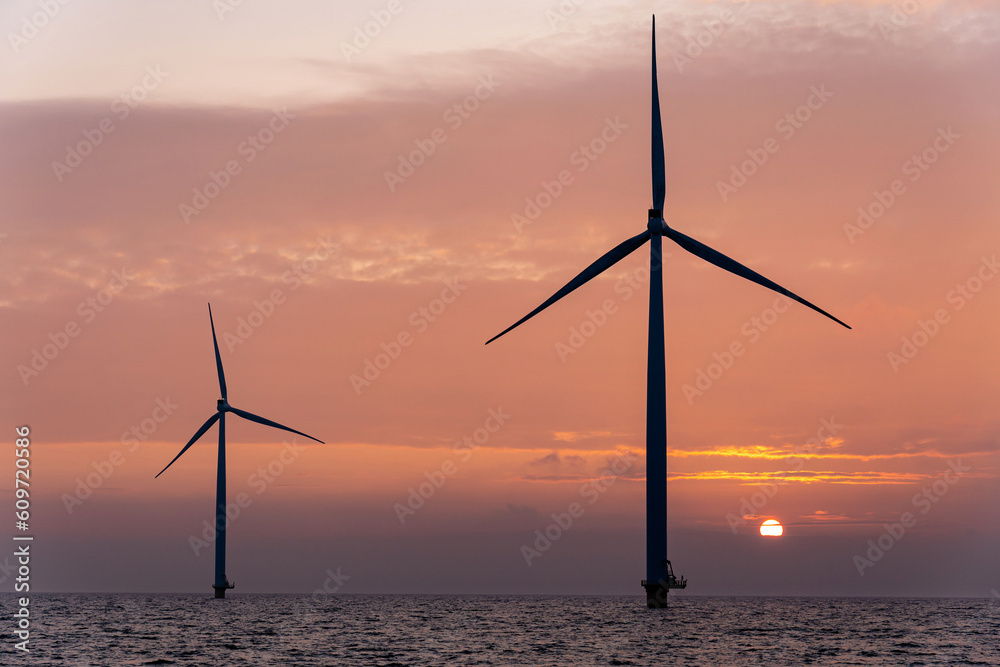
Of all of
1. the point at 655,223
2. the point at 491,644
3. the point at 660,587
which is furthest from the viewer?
the point at 491,644

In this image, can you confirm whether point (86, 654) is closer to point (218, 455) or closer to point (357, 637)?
point (357, 637)

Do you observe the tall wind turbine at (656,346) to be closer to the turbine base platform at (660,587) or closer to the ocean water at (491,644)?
Result: the turbine base platform at (660,587)

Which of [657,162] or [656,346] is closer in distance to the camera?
[656,346]

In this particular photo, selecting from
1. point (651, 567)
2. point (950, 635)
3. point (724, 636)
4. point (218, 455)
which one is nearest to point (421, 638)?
point (724, 636)

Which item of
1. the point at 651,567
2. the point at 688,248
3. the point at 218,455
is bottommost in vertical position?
the point at 651,567

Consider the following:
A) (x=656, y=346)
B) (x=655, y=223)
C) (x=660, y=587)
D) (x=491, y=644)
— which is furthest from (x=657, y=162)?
(x=491, y=644)

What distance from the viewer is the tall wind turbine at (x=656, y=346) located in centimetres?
7719

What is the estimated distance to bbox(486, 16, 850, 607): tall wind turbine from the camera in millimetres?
77188

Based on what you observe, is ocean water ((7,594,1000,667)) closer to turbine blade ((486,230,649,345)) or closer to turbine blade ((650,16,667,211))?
turbine blade ((486,230,649,345))

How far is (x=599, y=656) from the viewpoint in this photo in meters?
84.4

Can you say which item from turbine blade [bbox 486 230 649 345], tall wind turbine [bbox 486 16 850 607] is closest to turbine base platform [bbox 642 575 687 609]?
tall wind turbine [bbox 486 16 850 607]

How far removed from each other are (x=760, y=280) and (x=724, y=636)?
5260 centimetres

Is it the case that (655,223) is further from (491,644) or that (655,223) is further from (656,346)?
(491,644)

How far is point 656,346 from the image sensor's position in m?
80.3
